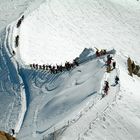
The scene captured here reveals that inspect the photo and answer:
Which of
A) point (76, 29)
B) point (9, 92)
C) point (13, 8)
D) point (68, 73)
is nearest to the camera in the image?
point (68, 73)

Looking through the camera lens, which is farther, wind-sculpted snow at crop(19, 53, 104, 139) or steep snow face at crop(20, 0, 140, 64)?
steep snow face at crop(20, 0, 140, 64)

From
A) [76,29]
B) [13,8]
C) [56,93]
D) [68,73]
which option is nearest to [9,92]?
[68,73]

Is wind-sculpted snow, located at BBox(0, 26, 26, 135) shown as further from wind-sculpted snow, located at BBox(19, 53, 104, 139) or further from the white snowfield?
wind-sculpted snow, located at BBox(19, 53, 104, 139)

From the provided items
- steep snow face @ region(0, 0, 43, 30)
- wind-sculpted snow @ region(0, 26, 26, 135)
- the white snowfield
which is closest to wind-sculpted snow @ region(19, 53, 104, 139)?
the white snowfield

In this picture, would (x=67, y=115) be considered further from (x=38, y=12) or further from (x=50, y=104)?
(x=38, y=12)

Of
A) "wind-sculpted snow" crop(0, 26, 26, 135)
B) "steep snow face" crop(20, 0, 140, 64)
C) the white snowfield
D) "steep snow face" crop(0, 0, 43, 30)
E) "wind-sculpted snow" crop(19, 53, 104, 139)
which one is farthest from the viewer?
"steep snow face" crop(0, 0, 43, 30)

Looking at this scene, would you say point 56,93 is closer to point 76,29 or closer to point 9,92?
point 9,92

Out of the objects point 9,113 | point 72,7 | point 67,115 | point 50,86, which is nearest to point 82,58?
point 50,86

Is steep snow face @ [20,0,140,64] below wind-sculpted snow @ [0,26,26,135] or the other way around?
the other way around

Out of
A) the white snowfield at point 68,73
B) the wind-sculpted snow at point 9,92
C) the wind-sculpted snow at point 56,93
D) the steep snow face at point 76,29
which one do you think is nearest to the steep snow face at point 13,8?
the white snowfield at point 68,73
